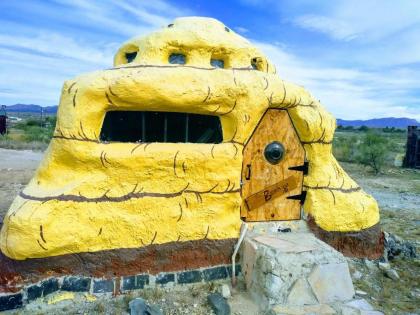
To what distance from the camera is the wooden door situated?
496 cm

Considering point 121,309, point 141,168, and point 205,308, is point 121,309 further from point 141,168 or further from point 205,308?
point 141,168

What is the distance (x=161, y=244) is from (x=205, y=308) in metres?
0.88

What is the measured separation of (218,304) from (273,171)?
1.91 metres

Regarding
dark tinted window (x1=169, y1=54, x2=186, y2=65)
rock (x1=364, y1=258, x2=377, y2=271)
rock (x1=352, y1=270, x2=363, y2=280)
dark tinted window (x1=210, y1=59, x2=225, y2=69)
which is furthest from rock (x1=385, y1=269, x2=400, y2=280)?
dark tinted window (x1=169, y1=54, x2=186, y2=65)

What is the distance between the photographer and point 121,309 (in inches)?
155

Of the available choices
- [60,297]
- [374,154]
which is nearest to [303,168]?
[60,297]

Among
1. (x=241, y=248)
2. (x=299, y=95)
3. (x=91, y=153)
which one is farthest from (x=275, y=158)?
(x=91, y=153)

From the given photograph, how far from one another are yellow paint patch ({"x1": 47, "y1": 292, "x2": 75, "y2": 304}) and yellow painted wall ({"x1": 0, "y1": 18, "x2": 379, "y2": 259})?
1.45ft

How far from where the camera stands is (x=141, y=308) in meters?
3.88

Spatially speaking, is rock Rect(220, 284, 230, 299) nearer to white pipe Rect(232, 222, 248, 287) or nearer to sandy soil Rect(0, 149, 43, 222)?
white pipe Rect(232, 222, 248, 287)

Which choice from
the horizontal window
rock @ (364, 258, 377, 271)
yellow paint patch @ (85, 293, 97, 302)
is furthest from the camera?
rock @ (364, 258, 377, 271)

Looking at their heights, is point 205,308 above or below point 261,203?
below

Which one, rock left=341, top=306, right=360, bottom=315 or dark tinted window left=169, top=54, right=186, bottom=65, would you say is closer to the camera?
rock left=341, top=306, right=360, bottom=315

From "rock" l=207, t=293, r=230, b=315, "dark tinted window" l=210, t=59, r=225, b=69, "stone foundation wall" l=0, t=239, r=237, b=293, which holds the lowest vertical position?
"rock" l=207, t=293, r=230, b=315
